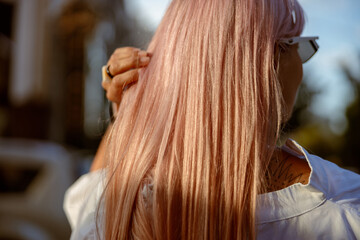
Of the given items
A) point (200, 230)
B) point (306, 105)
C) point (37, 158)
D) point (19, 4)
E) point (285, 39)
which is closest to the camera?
point (200, 230)

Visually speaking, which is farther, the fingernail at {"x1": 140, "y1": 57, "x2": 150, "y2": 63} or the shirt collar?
the fingernail at {"x1": 140, "y1": 57, "x2": 150, "y2": 63}

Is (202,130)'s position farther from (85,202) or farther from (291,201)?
(85,202)

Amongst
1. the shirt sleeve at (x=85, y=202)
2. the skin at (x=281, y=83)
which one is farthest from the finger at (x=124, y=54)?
the shirt sleeve at (x=85, y=202)

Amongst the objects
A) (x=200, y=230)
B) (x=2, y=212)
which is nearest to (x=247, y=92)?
(x=200, y=230)

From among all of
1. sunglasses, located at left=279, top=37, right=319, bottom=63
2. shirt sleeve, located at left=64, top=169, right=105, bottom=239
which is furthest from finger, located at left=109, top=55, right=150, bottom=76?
sunglasses, located at left=279, top=37, right=319, bottom=63

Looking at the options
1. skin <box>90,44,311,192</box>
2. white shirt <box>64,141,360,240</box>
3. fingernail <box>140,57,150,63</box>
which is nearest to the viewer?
white shirt <box>64,141,360,240</box>

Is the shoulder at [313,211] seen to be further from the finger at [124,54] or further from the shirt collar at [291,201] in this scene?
the finger at [124,54]

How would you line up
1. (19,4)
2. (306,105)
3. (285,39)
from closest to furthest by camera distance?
(285,39) → (306,105) → (19,4)

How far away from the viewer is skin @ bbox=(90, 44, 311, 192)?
1234 mm

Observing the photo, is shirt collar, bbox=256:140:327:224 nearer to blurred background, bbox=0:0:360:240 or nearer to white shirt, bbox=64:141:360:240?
white shirt, bbox=64:141:360:240

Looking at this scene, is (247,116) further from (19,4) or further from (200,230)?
(19,4)

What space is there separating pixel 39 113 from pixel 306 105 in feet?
26.2

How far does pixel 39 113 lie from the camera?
37.4ft

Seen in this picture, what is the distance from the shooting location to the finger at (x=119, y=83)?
137 centimetres
